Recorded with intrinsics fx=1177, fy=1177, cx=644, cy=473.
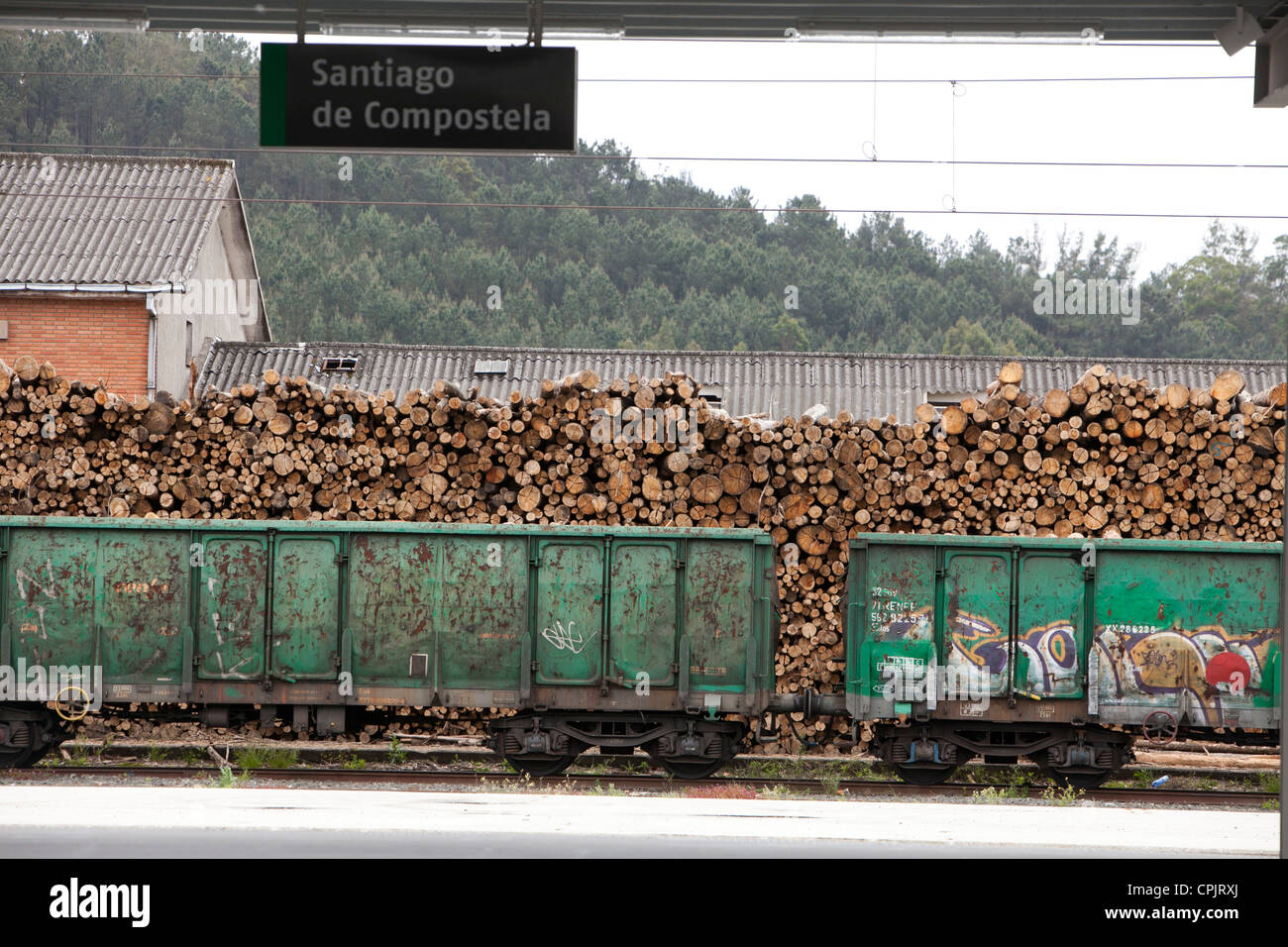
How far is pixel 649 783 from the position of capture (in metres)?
12.5

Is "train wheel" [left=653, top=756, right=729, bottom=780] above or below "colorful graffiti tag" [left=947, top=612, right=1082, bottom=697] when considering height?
below

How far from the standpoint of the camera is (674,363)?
2486 centimetres

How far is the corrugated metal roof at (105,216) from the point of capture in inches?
857

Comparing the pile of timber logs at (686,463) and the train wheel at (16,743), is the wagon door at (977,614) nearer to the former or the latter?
the pile of timber logs at (686,463)

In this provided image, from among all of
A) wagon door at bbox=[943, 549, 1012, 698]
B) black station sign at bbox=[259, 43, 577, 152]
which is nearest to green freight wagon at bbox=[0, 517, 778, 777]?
wagon door at bbox=[943, 549, 1012, 698]

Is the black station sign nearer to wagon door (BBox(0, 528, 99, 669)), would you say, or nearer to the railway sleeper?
wagon door (BBox(0, 528, 99, 669))

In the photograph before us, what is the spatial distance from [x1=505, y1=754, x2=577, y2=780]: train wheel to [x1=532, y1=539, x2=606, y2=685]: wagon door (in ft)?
3.19

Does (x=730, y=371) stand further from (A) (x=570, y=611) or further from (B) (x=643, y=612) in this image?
(A) (x=570, y=611)

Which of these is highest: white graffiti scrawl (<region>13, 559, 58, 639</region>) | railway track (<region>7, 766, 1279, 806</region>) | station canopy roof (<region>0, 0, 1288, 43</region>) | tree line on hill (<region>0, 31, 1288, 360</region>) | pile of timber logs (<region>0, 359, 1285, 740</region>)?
tree line on hill (<region>0, 31, 1288, 360</region>)

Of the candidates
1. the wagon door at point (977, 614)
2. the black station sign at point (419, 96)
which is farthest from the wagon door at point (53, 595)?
the wagon door at point (977, 614)

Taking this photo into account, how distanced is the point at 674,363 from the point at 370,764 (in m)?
13.1

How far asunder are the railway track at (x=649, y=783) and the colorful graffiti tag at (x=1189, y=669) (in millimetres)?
1037

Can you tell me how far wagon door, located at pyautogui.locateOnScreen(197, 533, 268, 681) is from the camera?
1224 centimetres
